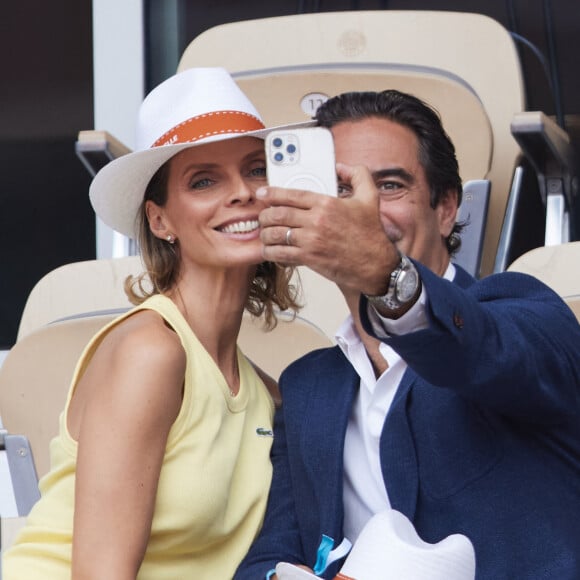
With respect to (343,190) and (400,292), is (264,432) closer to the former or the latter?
(343,190)

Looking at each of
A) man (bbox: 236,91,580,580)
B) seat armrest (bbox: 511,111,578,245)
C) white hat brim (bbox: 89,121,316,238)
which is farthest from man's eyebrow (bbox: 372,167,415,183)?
seat armrest (bbox: 511,111,578,245)

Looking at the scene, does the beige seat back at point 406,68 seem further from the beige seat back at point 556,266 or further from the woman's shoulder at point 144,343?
the woman's shoulder at point 144,343

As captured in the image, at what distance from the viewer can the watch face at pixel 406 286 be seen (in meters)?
1.34

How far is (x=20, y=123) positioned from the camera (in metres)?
3.76

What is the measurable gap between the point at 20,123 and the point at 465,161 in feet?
5.08

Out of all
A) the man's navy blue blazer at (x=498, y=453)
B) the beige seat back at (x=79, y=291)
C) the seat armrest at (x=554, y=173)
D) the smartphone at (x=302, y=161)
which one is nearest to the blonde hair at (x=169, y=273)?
the beige seat back at (x=79, y=291)

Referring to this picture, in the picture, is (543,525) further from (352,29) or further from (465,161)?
(352,29)

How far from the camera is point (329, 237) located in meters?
1.32

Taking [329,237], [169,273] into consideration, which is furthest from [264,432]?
[329,237]

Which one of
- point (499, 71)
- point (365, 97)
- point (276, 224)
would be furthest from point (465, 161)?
point (276, 224)

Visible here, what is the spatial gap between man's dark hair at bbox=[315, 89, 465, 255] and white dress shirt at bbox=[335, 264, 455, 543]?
0.87ft

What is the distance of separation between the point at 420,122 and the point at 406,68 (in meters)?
0.86

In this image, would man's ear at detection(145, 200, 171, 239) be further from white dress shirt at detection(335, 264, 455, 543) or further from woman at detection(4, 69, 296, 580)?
white dress shirt at detection(335, 264, 455, 543)

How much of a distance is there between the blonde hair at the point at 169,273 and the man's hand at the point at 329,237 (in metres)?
0.52
